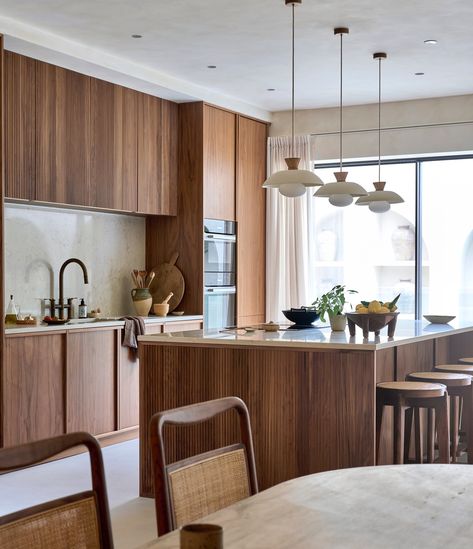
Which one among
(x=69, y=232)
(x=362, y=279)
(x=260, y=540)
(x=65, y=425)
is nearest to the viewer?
(x=260, y=540)

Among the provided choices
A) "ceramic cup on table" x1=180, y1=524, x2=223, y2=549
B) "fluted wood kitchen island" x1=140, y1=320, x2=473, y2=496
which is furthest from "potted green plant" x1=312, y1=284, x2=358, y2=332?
"ceramic cup on table" x1=180, y1=524, x2=223, y2=549

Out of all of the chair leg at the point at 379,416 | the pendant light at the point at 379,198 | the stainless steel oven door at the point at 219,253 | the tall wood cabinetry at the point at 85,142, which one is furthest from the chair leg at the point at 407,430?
the stainless steel oven door at the point at 219,253

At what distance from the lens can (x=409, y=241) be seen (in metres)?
7.73

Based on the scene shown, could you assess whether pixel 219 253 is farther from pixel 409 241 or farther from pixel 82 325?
pixel 82 325

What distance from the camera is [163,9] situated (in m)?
4.92

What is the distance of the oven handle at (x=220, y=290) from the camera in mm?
7109

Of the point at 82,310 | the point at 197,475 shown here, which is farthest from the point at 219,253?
the point at 197,475

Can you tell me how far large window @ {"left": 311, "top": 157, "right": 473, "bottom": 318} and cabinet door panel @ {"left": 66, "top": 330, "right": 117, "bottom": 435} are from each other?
280cm

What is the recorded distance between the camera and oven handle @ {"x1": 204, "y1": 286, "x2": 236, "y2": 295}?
7.11m

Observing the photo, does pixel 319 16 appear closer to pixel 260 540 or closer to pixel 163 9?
pixel 163 9

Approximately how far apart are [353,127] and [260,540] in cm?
663

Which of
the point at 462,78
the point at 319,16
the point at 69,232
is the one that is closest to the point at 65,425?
the point at 69,232

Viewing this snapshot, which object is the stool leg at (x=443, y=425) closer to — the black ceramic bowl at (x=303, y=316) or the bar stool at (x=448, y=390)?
the bar stool at (x=448, y=390)

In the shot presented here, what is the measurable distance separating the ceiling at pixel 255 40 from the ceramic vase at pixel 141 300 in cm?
164
